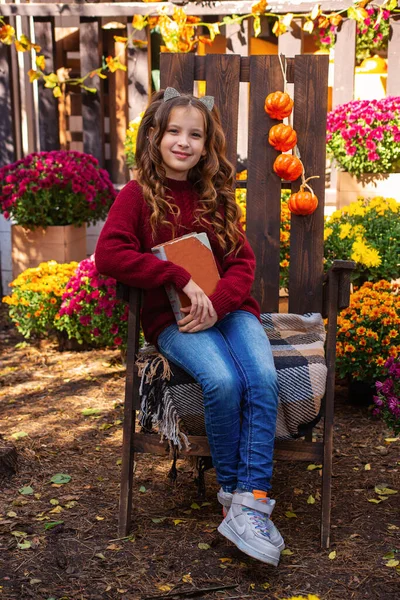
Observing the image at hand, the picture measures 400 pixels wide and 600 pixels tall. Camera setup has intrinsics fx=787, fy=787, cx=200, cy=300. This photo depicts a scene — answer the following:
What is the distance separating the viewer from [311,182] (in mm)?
2854

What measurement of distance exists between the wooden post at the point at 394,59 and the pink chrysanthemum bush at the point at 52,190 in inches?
77.7

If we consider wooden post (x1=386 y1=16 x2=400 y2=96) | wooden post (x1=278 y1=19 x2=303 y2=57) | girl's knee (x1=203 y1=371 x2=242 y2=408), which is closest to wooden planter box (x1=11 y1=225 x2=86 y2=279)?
wooden post (x1=278 y1=19 x2=303 y2=57)

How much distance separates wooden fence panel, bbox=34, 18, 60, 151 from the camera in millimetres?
5418

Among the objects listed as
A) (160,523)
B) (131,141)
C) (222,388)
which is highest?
(131,141)

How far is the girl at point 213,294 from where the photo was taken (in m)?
2.25

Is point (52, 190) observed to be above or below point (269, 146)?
below

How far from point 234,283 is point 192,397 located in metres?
0.39

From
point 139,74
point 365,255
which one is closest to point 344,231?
point 365,255

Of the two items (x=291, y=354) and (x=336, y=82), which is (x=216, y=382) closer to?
(x=291, y=354)

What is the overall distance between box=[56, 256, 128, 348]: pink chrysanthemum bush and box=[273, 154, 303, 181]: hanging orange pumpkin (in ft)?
4.71

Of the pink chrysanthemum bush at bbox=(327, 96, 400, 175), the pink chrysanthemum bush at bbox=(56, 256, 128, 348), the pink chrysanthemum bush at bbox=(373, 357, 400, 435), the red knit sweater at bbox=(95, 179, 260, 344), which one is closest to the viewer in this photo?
the red knit sweater at bbox=(95, 179, 260, 344)

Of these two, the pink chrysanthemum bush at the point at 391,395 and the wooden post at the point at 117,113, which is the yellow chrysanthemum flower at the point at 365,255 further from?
the wooden post at the point at 117,113

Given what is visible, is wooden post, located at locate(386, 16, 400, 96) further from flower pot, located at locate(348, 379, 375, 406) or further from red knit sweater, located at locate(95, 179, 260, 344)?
red knit sweater, located at locate(95, 179, 260, 344)

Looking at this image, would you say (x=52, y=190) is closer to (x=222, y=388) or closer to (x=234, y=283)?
(x=234, y=283)
